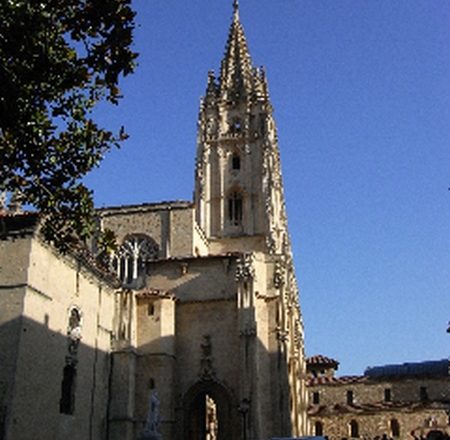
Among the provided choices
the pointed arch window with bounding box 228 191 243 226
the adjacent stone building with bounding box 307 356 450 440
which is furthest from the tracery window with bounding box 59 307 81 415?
the adjacent stone building with bounding box 307 356 450 440

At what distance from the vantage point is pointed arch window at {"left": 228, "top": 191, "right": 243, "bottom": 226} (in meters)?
42.3

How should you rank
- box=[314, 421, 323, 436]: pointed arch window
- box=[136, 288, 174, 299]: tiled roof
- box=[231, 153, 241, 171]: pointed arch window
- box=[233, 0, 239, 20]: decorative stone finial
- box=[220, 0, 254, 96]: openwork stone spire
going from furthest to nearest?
box=[233, 0, 239, 20]: decorative stone finial
box=[220, 0, 254, 96]: openwork stone spire
box=[314, 421, 323, 436]: pointed arch window
box=[231, 153, 241, 171]: pointed arch window
box=[136, 288, 174, 299]: tiled roof

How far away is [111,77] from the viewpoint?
39.6ft

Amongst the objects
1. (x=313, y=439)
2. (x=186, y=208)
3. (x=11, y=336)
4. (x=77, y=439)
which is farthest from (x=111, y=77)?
(x=186, y=208)

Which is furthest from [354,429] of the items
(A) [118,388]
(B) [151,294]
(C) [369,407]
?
(A) [118,388]

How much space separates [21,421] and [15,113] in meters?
12.0

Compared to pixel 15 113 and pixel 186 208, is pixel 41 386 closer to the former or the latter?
pixel 15 113

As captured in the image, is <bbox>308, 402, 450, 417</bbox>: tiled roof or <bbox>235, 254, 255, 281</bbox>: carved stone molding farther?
A: <bbox>308, 402, 450, 417</bbox>: tiled roof

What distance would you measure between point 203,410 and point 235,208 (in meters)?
18.0

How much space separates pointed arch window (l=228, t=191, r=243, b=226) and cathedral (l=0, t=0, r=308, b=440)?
6.08 metres

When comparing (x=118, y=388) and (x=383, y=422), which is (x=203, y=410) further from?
(x=383, y=422)

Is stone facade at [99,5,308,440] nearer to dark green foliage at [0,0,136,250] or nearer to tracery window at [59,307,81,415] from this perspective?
tracery window at [59,307,81,415]

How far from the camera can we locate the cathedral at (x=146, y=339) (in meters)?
20.8

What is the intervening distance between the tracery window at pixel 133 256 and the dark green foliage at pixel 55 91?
16.6 m
